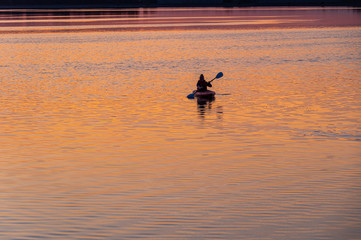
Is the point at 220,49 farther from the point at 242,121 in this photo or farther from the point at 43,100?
the point at 242,121

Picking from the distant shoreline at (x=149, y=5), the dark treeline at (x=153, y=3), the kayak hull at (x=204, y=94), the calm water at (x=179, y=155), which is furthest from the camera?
the distant shoreline at (x=149, y=5)

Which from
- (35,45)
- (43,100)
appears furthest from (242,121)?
(35,45)

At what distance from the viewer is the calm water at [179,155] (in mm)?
12789

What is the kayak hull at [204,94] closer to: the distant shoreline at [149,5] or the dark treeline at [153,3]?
the dark treeline at [153,3]

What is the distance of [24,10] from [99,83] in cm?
13504

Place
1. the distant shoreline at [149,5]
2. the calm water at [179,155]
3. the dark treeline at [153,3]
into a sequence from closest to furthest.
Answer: the calm water at [179,155], the dark treeline at [153,3], the distant shoreline at [149,5]

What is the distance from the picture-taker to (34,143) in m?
20.1

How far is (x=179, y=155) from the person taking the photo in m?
18.4

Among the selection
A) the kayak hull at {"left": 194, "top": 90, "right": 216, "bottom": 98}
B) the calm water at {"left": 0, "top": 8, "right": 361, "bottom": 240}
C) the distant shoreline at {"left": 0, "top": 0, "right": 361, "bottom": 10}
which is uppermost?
the distant shoreline at {"left": 0, "top": 0, "right": 361, "bottom": 10}

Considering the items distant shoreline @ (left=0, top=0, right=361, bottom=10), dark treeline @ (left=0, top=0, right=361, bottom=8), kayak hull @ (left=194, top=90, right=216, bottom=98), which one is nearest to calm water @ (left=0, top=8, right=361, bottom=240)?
kayak hull @ (left=194, top=90, right=216, bottom=98)

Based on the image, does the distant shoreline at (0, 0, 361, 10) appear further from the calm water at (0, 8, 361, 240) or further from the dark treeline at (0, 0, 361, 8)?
the calm water at (0, 8, 361, 240)

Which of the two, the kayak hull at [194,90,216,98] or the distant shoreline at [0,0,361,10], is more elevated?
the distant shoreline at [0,0,361,10]

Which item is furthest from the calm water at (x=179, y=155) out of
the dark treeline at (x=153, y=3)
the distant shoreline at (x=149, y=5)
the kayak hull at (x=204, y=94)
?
the distant shoreline at (x=149, y=5)

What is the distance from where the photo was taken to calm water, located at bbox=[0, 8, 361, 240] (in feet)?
42.0
